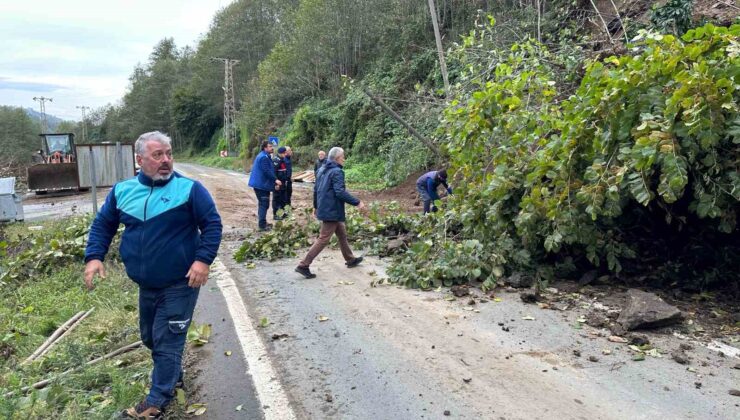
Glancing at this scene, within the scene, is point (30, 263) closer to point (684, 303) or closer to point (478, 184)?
point (478, 184)

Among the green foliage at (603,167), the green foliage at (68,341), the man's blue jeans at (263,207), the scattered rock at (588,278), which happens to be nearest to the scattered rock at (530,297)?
the green foliage at (603,167)

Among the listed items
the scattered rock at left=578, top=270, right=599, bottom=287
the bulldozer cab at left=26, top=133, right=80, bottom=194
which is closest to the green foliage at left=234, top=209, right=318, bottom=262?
the scattered rock at left=578, top=270, right=599, bottom=287

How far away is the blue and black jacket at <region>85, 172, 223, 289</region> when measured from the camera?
3369 millimetres

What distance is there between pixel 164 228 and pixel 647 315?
3995 mm

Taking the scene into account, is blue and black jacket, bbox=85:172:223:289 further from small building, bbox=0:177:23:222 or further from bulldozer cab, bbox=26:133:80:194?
bulldozer cab, bbox=26:133:80:194

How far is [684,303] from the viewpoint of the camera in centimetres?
531

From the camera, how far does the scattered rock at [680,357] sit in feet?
13.1

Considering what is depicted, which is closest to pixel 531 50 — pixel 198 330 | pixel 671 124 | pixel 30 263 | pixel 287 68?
pixel 671 124

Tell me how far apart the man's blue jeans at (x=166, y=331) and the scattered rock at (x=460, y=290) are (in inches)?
128

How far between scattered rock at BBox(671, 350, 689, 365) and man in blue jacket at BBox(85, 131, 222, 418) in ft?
11.6

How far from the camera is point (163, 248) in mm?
3369

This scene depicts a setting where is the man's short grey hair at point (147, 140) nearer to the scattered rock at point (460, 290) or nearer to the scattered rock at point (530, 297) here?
the scattered rock at point (460, 290)

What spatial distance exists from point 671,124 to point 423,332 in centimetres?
291

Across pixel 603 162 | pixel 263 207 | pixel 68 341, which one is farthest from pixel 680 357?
pixel 263 207
